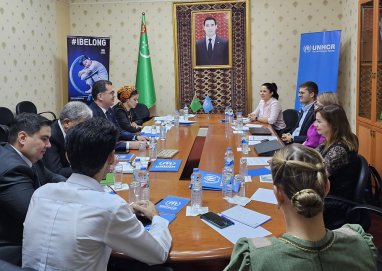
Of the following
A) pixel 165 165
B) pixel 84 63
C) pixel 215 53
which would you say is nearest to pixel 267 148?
pixel 165 165

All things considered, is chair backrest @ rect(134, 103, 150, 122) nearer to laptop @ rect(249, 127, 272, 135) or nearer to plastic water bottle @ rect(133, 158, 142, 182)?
laptop @ rect(249, 127, 272, 135)

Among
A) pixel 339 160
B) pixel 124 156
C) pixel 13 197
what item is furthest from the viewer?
pixel 124 156

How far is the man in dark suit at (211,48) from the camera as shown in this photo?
241 inches

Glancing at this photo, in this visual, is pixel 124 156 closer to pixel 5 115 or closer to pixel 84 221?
pixel 84 221

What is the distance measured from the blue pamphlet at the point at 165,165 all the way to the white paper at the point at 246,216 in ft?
2.61

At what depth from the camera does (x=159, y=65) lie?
642 centimetres

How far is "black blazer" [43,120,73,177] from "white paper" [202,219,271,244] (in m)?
1.18

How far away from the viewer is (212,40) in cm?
614

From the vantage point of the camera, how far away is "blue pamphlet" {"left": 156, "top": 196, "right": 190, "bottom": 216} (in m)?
1.77

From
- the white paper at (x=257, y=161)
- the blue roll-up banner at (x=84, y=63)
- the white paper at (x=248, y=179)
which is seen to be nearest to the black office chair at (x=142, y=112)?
the blue roll-up banner at (x=84, y=63)

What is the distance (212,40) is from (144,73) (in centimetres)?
128

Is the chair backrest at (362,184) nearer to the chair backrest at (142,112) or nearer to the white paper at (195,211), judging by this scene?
the white paper at (195,211)

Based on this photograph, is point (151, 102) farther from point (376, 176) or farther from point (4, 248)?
point (4, 248)

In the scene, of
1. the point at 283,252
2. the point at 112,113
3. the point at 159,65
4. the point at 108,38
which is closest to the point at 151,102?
the point at 159,65
